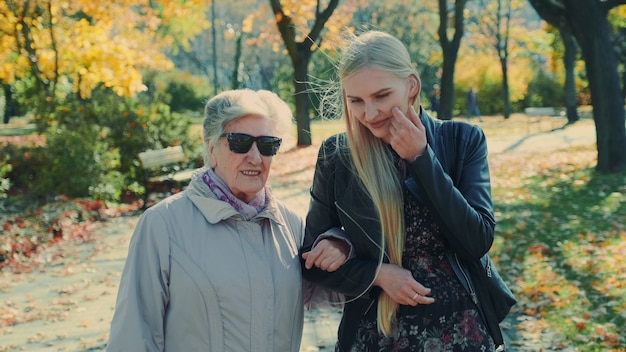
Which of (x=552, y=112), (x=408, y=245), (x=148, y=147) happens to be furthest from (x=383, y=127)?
(x=552, y=112)

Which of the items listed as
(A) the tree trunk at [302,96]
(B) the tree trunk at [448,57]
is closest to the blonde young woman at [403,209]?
(B) the tree trunk at [448,57]

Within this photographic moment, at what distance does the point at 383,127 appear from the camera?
8.09ft

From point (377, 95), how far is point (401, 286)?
1.99ft

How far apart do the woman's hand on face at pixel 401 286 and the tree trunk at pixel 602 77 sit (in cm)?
1129

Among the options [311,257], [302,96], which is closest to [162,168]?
[302,96]

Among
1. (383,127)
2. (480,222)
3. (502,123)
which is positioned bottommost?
(502,123)

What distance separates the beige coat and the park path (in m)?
3.31

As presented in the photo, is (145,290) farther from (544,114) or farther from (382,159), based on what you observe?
(544,114)

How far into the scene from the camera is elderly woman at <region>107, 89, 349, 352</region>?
8.35 feet

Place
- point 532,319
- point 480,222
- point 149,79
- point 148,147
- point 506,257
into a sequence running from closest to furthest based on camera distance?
point 480,222
point 532,319
point 506,257
point 148,147
point 149,79

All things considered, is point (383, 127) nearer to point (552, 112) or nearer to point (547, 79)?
point (552, 112)

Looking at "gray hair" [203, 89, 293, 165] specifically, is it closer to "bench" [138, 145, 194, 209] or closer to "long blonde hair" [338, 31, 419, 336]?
"long blonde hair" [338, 31, 419, 336]

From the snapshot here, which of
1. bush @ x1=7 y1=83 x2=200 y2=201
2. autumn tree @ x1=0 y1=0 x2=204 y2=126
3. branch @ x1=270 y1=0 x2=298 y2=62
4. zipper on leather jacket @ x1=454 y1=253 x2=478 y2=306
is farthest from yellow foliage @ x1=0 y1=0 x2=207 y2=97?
zipper on leather jacket @ x1=454 y1=253 x2=478 y2=306

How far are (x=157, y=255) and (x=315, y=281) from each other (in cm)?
56
